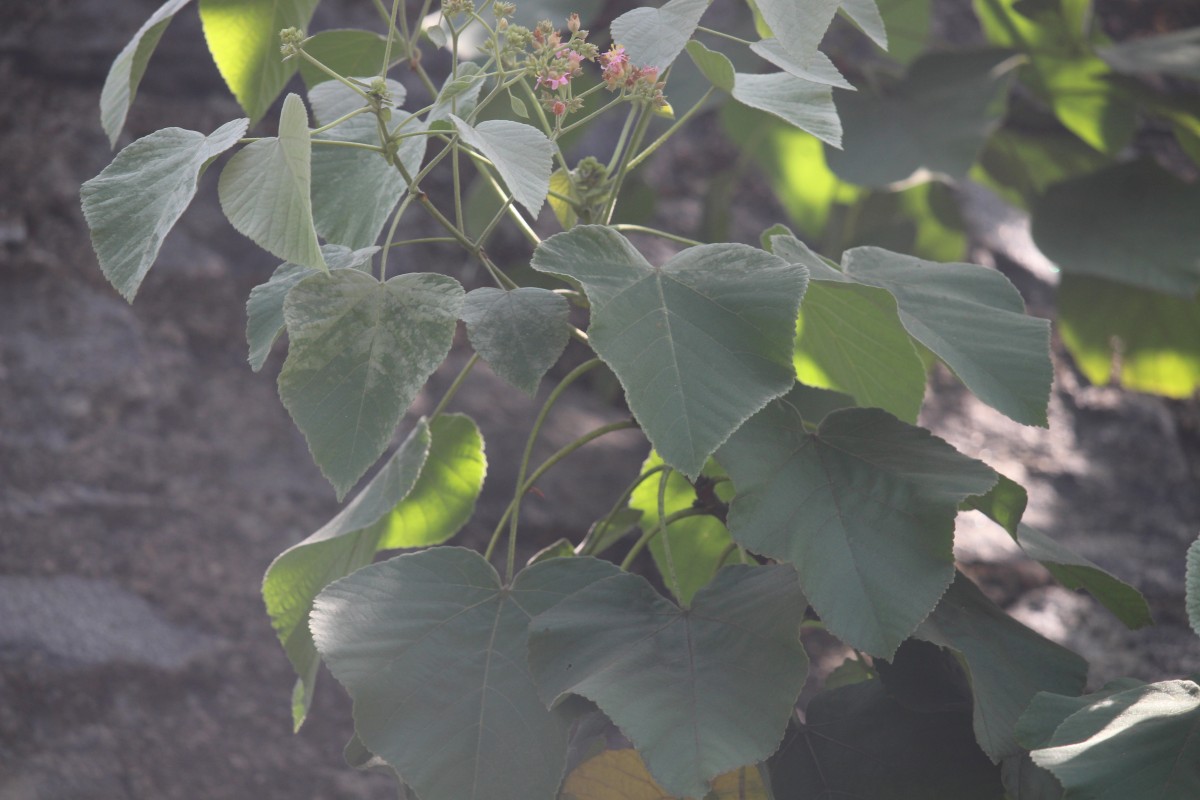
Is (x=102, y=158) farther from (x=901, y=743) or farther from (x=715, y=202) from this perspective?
(x=901, y=743)

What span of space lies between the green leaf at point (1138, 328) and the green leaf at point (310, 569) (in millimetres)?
975

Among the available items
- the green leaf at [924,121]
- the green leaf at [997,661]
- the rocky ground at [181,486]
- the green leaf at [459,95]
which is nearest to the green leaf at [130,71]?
the green leaf at [459,95]

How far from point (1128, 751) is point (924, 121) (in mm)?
858

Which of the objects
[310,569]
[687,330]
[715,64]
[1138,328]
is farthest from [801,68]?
[1138,328]

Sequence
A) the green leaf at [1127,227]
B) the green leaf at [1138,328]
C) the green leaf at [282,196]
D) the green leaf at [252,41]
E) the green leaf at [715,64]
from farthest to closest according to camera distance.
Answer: the green leaf at [1138,328], the green leaf at [1127,227], the green leaf at [252,41], the green leaf at [715,64], the green leaf at [282,196]

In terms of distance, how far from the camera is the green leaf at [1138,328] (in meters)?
1.24

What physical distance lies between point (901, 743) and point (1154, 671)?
3.09ft

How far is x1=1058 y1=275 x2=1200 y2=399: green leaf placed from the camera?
1.24 metres

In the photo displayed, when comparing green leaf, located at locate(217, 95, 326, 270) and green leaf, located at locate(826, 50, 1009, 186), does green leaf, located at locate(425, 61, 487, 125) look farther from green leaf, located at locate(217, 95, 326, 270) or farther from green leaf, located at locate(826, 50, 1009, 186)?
green leaf, located at locate(826, 50, 1009, 186)

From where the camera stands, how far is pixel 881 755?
0.49 metres

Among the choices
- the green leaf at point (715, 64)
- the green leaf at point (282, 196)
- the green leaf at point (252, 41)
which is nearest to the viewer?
the green leaf at point (282, 196)

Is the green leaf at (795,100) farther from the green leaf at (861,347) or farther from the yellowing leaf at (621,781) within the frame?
the yellowing leaf at (621,781)

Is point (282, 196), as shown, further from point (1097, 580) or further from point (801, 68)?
point (1097, 580)

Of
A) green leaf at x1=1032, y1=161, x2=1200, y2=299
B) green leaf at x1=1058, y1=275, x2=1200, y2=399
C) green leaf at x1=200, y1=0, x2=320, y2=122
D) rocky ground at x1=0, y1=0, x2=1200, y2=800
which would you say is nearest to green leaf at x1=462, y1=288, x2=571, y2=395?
green leaf at x1=200, y1=0, x2=320, y2=122
